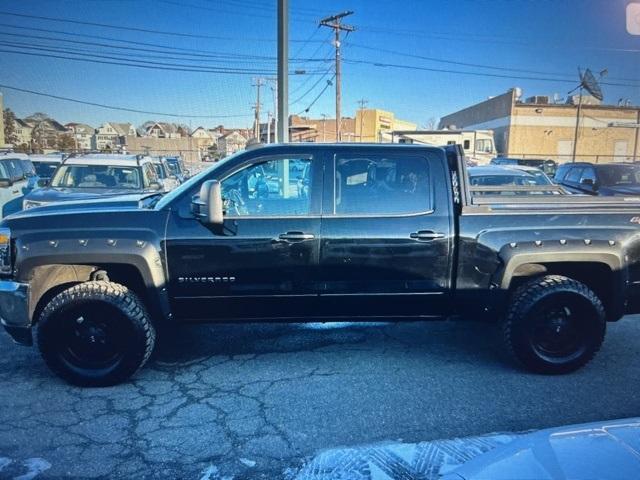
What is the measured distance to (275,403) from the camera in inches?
135

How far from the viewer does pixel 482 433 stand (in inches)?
120

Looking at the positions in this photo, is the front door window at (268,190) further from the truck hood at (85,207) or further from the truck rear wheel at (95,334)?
the truck rear wheel at (95,334)

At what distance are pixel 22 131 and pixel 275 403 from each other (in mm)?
71255

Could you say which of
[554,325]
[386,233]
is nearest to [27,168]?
[386,233]

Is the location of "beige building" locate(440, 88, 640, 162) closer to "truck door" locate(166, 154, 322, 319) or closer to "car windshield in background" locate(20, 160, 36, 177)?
"car windshield in background" locate(20, 160, 36, 177)

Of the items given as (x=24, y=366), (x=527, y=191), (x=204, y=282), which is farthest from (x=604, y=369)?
(x=24, y=366)

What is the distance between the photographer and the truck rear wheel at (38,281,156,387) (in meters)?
3.55

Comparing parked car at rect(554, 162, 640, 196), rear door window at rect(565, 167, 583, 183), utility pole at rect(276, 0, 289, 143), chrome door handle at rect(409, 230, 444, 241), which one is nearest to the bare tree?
utility pole at rect(276, 0, 289, 143)

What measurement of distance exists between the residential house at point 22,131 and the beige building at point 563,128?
54.5m

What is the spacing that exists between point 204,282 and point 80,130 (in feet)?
280

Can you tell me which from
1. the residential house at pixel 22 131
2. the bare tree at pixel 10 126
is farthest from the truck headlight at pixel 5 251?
the residential house at pixel 22 131

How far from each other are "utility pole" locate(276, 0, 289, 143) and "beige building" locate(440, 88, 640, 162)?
35.4 m

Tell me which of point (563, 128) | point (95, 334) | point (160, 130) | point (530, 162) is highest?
point (160, 130)

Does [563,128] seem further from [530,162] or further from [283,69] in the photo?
[283,69]
